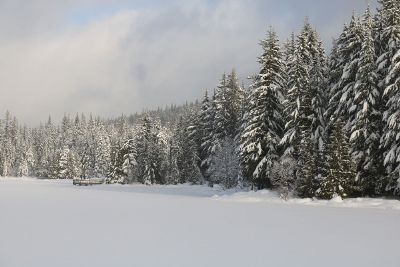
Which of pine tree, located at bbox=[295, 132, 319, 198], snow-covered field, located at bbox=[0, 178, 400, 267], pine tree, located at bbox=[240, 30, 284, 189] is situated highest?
pine tree, located at bbox=[240, 30, 284, 189]

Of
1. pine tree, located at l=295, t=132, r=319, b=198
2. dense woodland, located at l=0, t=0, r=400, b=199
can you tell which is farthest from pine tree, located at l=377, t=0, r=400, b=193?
pine tree, located at l=295, t=132, r=319, b=198

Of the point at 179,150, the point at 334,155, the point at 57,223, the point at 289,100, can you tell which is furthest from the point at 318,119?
the point at 179,150

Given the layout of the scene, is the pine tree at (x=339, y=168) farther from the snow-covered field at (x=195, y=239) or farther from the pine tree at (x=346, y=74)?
the snow-covered field at (x=195, y=239)

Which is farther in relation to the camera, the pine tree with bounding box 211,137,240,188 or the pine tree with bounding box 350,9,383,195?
the pine tree with bounding box 211,137,240,188

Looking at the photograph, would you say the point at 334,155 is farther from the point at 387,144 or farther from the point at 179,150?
the point at 179,150

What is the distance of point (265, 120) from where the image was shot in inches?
1807

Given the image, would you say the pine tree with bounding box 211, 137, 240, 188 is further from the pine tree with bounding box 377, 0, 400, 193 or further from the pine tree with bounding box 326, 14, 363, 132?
the pine tree with bounding box 377, 0, 400, 193

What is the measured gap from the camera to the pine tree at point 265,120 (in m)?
44.8

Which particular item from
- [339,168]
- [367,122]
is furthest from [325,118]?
[339,168]

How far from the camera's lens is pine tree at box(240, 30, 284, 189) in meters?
44.8

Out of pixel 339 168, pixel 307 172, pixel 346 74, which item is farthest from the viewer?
pixel 346 74

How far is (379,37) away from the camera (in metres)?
40.7

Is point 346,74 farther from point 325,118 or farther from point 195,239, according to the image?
point 195,239

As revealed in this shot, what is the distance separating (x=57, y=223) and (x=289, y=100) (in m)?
28.6
